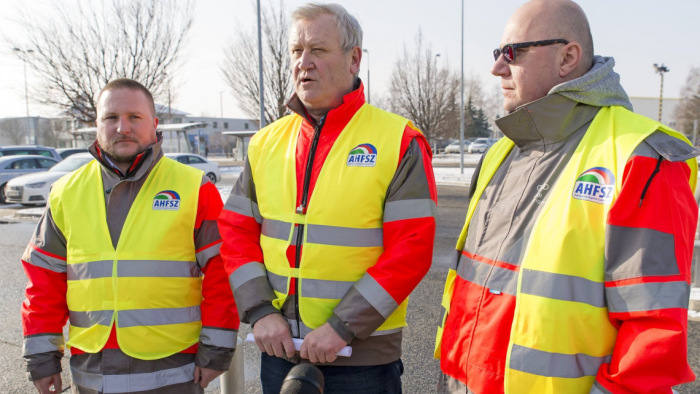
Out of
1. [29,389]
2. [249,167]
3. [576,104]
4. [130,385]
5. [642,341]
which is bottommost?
[29,389]

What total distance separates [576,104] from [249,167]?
152 centimetres

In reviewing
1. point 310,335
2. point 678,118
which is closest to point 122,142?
point 310,335

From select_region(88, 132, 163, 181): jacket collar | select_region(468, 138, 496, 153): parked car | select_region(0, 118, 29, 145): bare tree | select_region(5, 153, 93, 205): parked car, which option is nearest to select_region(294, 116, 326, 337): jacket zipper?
select_region(88, 132, 163, 181): jacket collar

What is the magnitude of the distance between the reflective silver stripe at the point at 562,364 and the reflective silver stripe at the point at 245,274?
1.20 meters

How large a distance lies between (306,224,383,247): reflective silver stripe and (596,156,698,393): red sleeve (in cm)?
96

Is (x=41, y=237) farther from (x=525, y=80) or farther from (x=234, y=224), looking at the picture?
(x=525, y=80)

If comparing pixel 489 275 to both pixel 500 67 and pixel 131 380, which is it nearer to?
pixel 500 67

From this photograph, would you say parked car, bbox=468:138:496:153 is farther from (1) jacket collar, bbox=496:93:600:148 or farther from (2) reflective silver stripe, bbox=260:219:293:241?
(1) jacket collar, bbox=496:93:600:148

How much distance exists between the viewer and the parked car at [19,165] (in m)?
16.6

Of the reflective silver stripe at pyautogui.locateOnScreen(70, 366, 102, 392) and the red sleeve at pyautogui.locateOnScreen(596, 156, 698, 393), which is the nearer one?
the red sleeve at pyautogui.locateOnScreen(596, 156, 698, 393)

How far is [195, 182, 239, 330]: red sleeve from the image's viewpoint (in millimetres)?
2490

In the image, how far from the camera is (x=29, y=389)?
4020 millimetres

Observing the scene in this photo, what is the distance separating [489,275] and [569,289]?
1.07ft

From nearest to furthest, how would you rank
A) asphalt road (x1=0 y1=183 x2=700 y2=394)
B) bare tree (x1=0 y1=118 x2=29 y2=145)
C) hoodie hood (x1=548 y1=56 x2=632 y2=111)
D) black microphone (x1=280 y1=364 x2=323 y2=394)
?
black microphone (x1=280 y1=364 x2=323 y2=394), hoodie hood (x1=548 y1=56 x2=632 y2=111), asphalt road (x1=0 y1=183 x2=700 y2=394), bare tree (x1=0 y1=118 x2=29 y2=145)
